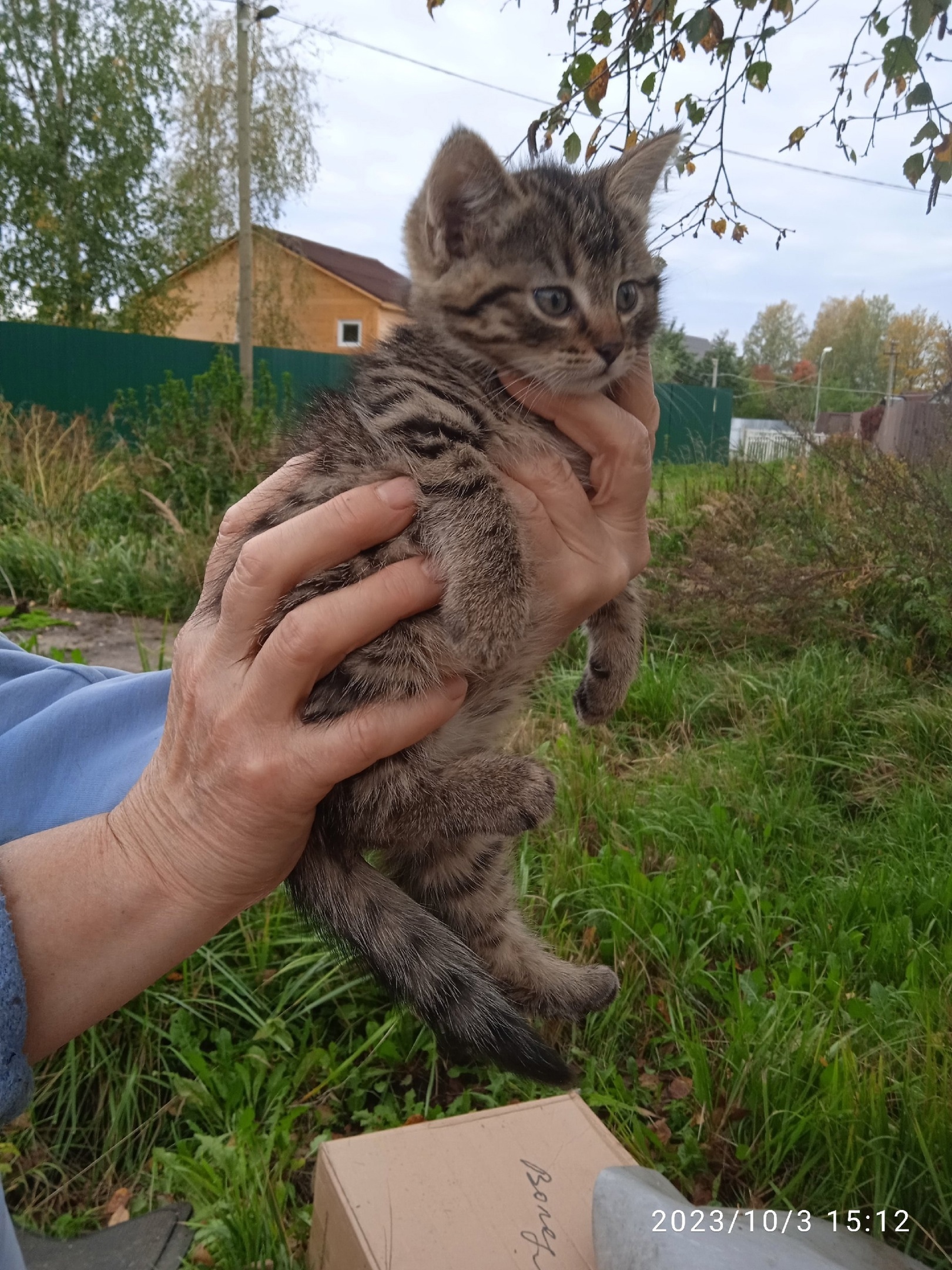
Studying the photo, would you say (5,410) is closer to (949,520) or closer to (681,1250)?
(949,520)

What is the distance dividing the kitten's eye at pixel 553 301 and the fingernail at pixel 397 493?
606 millimetres

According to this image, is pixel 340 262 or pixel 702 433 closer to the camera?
pixel 702 433

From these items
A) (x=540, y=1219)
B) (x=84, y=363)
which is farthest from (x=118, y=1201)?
(x=84, y=363)

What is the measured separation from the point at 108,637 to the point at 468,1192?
4477 millimetres

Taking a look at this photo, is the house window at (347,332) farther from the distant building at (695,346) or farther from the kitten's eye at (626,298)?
the kitten's eye at (626,298)

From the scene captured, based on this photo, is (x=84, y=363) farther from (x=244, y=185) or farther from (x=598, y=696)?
(x=598, y=696)

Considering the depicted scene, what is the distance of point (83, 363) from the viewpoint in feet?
47.8

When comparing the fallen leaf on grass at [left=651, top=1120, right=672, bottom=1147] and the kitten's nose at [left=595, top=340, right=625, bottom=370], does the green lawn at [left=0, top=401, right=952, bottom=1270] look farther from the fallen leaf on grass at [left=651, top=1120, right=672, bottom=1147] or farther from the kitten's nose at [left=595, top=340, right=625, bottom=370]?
the kitten's nose at [left=595, top=340, right=625, bottom=370]

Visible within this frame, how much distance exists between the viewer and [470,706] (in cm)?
181

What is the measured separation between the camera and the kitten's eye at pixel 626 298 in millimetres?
2031

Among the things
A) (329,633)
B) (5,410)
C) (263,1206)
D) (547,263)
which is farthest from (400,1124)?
(5,410)

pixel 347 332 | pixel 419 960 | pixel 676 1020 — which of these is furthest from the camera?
pixel 347 332

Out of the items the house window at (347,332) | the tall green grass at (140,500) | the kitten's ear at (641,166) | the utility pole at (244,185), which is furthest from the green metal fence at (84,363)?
the kitten's ear at (641,166)

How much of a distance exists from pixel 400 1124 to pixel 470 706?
49.2 inches
